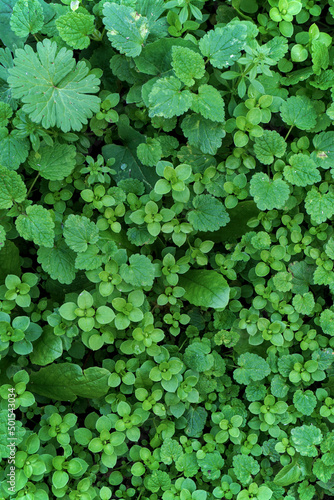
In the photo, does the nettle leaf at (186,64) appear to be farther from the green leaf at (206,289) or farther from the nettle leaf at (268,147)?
the green leaf at (206,289)

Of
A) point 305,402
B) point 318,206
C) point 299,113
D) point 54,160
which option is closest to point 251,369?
point 305,402

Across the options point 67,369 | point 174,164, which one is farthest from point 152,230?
point 67,369

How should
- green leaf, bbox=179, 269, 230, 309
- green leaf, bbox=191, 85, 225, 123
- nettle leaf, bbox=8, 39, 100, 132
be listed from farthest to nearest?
A: 1. green leaf, bbox=179, 269, 230, 309
2. green leaf, bbox=191, 85, 225, 123
3. nettle leaf, bbox=8, 39, 100, 132

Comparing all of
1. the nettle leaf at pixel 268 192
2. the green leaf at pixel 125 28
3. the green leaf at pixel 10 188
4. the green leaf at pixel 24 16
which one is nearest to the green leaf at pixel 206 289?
the nettle leaf at pixel 268 192

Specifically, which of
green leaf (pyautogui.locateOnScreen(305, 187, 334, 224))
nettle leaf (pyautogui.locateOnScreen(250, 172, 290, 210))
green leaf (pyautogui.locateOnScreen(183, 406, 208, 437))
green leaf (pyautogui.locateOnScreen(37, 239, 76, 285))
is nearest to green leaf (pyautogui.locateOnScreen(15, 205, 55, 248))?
green leaf (pyautogui.locateOnScreen(37, 239, 76, 285))

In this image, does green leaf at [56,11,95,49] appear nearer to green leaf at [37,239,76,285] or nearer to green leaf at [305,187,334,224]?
green leaf at [37,239,76,285]
